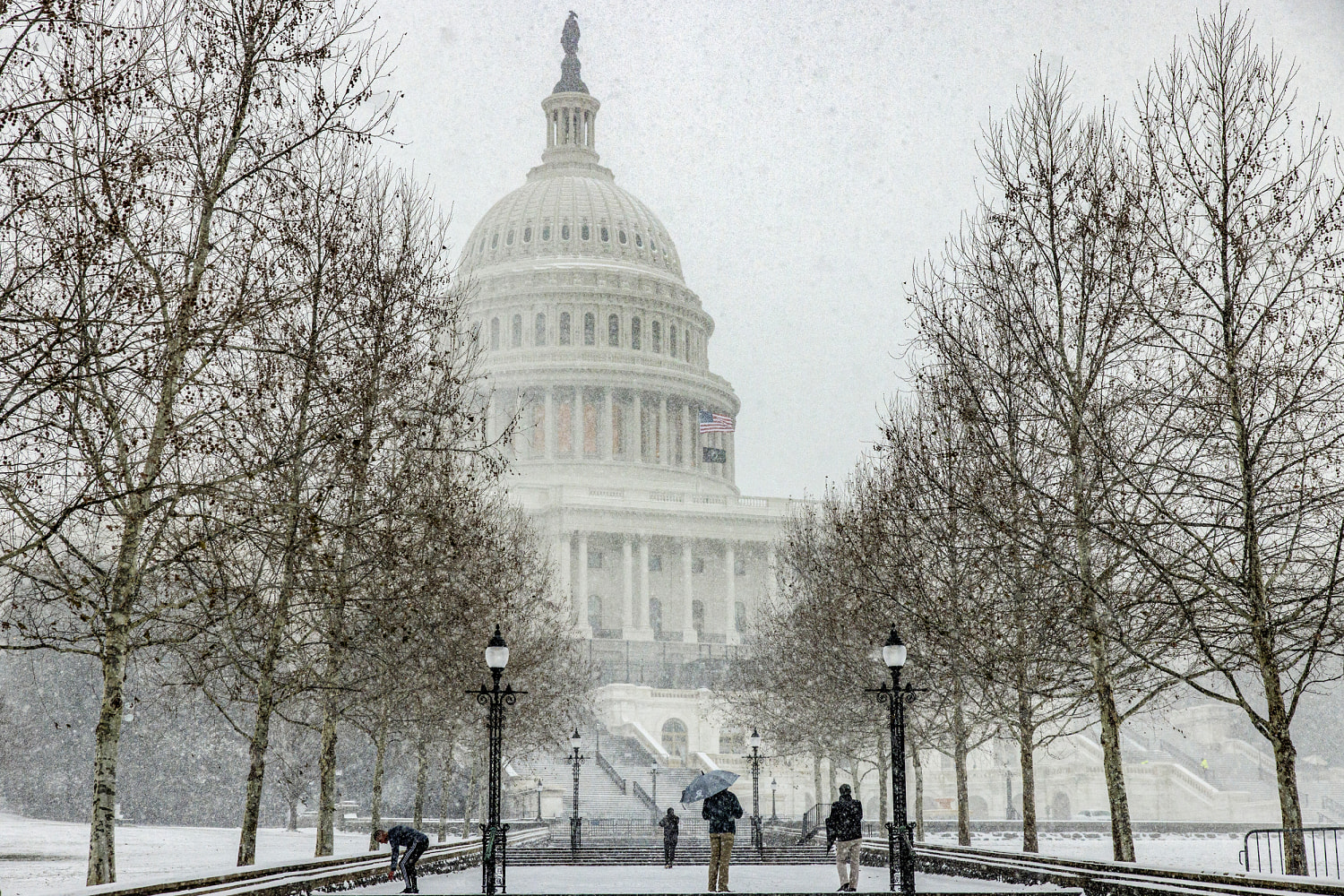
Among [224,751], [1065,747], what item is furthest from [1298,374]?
[1065,747]

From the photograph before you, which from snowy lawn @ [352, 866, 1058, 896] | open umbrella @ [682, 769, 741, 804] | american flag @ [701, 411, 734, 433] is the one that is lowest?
snowy lawn @ [352, 866, 1058, 896]

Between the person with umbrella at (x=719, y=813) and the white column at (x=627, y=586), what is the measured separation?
8160 cm

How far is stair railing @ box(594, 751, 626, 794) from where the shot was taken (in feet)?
188

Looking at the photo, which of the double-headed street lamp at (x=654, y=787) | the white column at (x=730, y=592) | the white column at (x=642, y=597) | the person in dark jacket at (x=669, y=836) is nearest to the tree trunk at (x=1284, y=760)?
the person in dark jacket at (x=669, y=836)

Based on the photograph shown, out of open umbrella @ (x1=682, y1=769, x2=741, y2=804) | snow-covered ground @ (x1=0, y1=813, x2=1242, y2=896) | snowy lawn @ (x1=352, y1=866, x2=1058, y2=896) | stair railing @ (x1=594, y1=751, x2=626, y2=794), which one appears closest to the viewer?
open umbrella @ (x1=682, y1=769, x2=741, y2=804)

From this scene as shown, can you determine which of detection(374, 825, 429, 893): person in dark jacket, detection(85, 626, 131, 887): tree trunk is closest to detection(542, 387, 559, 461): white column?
detection(374, 825, 429, 893): person in dark jacket

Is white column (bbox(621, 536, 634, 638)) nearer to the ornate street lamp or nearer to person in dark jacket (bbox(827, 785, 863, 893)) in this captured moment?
person in dark jacket (bbox(827, 785, 863, 893))

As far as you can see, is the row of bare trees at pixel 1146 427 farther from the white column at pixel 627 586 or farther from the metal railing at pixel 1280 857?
the white column at pixel 627 586

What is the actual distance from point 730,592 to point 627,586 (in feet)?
26.2

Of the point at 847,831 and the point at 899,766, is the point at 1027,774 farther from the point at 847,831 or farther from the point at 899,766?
the point at 899,766

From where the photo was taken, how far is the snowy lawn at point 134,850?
26031 millimetres

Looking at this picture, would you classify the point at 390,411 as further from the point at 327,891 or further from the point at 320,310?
the point at 327,891

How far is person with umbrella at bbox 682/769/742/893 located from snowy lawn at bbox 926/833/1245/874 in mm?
10327

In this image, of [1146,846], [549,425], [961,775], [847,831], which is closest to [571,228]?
[549,425]
